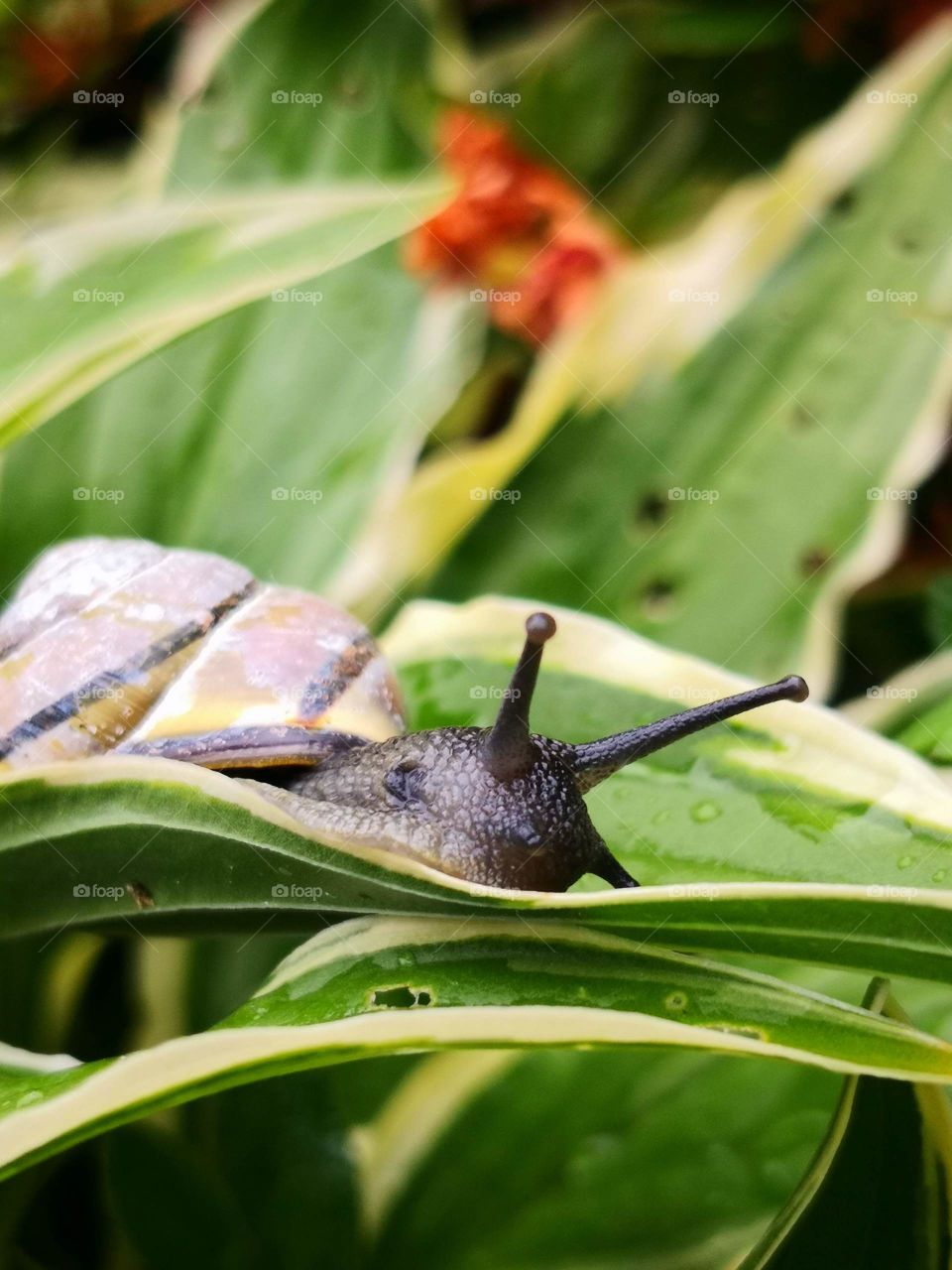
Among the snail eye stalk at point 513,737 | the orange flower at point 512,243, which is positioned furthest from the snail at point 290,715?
the orange flower at point 512,243

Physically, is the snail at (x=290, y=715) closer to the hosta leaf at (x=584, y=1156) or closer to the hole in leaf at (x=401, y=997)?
the hole in leaf at (x=401, y=997)

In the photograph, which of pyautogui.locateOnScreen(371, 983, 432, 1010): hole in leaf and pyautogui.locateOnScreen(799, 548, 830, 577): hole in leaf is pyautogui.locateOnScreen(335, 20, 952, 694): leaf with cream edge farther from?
pyautogui.locateOnScreen(371, 983, 432, 1010): hole in leaf

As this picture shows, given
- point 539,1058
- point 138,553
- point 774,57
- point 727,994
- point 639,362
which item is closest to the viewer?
point 727,994

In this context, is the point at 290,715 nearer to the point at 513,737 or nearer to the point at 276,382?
the point at 513,737

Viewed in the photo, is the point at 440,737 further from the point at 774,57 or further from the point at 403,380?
the point at 774,57

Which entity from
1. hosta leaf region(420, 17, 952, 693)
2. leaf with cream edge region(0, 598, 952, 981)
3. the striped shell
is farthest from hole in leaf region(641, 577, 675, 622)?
the striped shell

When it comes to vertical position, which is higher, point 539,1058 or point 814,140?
point 814,140

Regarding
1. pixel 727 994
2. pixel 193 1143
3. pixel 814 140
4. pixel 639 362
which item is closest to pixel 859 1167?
pixel 727 994
